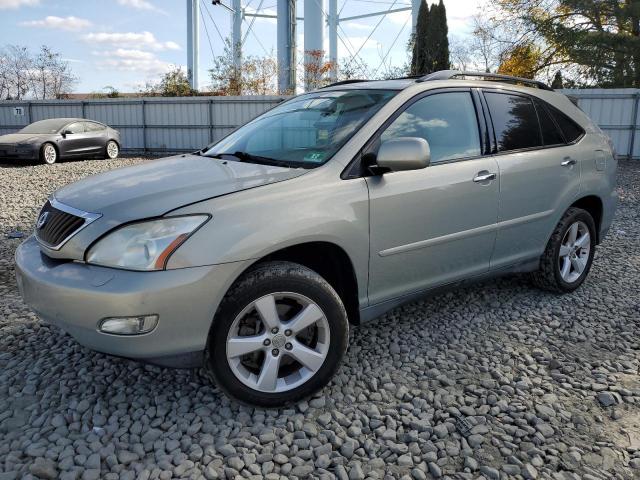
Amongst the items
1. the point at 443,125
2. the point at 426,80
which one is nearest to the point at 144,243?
the point at 443,125

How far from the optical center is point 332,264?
3.09 metres

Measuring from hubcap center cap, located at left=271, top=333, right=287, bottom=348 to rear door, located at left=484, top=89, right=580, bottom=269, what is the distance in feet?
5.84

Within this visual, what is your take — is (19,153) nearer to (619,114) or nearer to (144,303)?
(144,303)

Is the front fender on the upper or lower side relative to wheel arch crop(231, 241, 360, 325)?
upper

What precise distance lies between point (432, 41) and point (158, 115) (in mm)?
10699

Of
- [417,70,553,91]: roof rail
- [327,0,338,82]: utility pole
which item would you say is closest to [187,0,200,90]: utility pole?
[327,0,338,82]: utility pole

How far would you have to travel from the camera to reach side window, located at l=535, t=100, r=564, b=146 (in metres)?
4.24

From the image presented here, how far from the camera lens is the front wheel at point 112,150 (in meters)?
17.1

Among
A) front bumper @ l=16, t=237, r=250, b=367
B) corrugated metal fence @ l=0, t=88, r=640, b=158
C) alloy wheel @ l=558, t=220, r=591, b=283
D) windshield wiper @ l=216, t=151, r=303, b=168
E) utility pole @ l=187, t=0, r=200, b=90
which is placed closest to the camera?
front bumper @ l=16, t=237, r=250, b=367

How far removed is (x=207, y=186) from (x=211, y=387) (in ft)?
3.60

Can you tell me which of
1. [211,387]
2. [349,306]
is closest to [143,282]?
[211,387]

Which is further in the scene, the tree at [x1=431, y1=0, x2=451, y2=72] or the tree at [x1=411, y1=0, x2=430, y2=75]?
the tree at [x1=411, y1=0, x2=430, y2=75]

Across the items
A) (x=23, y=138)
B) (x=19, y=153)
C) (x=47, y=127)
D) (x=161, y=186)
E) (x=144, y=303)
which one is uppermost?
(x=47, y=127)

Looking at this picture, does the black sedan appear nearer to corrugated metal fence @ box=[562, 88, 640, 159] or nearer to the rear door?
corrugated metal fence @ box=[562, 88, 640, 159]
